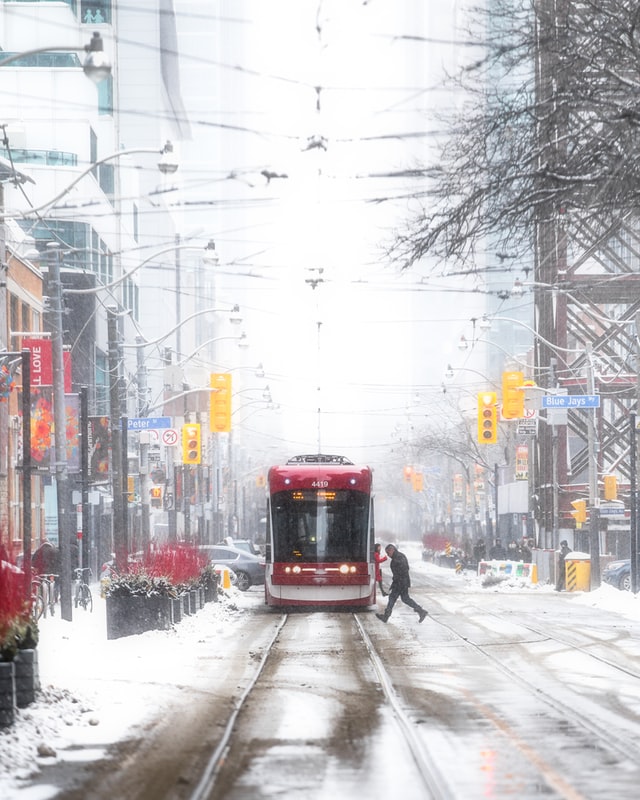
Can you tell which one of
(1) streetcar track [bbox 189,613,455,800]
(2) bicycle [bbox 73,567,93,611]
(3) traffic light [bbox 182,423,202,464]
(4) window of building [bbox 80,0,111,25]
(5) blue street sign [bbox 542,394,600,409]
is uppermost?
(4) window of building [bbox 80,0,111,25]

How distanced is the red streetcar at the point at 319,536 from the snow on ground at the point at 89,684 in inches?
64.8

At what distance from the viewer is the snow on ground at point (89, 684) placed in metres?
12.0

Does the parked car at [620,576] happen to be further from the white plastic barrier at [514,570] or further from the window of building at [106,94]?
the window of building at [106,94]

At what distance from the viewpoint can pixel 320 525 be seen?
3328 centimetres

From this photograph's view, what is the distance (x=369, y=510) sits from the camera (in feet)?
111

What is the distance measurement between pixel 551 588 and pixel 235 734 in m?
39.4

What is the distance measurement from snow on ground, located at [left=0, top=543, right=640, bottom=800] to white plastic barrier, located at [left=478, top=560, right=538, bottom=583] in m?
20.1

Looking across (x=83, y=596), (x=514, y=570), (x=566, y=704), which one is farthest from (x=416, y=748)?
(x=514, y=570)

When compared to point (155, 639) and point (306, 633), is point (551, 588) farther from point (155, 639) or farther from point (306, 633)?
point (155, 639)

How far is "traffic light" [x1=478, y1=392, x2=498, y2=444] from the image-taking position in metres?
48.1

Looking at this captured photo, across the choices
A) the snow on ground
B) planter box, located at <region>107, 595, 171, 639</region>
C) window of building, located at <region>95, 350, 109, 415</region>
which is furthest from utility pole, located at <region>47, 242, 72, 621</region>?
window of building, located at <region>95, 350, 109, 415</region>

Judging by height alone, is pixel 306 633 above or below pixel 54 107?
below

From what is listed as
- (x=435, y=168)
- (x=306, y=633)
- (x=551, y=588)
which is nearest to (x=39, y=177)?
(x=551, y=588)

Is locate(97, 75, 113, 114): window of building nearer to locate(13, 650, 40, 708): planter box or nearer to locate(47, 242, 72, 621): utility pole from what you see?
locate(47, 242, 72, 621): utility pole
